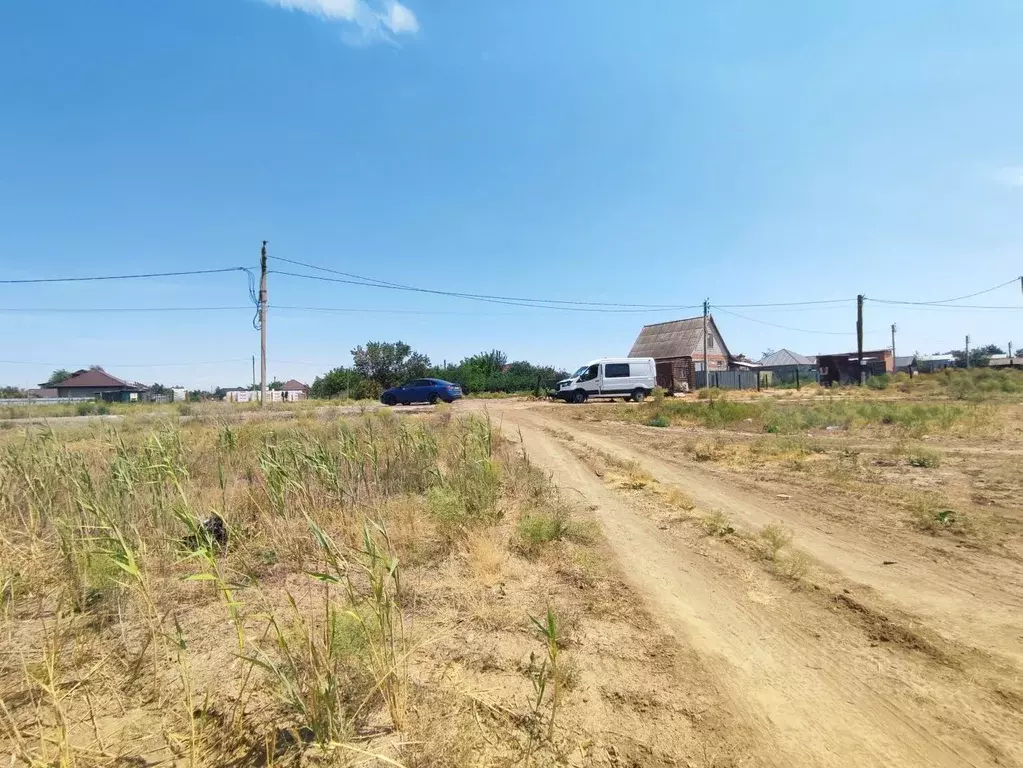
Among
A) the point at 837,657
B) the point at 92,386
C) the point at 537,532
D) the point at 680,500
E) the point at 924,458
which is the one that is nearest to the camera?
the point at 837,657

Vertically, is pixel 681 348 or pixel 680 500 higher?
pixel 681 348

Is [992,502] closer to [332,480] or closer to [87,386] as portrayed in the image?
[332,480]

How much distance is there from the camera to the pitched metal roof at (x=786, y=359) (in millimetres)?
80812

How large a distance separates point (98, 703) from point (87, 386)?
85.4 metres

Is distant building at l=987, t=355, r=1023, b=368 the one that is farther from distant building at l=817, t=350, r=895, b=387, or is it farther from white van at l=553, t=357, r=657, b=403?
white van at l=553, t=357, r=657, b=403

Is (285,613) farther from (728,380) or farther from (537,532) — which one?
(728,380)

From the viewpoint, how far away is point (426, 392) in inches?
1217

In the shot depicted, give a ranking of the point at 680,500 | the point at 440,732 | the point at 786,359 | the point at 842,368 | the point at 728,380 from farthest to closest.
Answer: the point at 786,359
the point at 842,368
the point at 728,380
the point at 680,500
the point at 440,732

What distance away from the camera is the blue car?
30.9m

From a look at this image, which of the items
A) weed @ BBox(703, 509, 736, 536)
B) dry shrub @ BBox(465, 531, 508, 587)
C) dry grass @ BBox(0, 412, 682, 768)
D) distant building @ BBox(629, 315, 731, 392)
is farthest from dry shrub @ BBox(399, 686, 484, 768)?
distant building @ BBox(629, 315, 731, 392)

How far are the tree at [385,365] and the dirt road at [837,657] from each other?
159 ft

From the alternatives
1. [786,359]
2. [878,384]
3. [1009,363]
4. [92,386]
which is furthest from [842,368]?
[92,386]

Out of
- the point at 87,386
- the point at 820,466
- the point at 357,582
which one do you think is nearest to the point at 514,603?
the point at 357,582

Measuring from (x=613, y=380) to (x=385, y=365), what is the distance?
100ft
